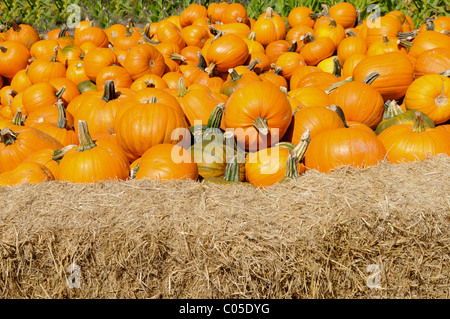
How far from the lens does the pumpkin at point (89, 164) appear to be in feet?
8.82

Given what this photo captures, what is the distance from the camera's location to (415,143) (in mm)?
2943

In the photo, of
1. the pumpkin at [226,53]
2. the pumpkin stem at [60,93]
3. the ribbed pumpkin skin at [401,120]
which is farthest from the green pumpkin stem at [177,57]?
the ribbed pumpkin skin at [401,120]

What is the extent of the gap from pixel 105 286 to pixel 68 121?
2.32m

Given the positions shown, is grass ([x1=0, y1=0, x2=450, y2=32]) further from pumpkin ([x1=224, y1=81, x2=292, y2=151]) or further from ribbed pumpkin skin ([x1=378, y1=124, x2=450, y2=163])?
pumpkin ([x1=224, y1=81, x2=292, y2=151])

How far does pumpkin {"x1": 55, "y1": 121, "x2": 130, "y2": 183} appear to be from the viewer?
269 cm

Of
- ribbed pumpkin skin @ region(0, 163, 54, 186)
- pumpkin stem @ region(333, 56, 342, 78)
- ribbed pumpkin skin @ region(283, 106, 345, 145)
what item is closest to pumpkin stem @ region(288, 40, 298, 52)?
pumpkin stem @ region(333, 56, 342, 78)

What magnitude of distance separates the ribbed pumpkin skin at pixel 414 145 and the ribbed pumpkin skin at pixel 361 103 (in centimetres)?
53

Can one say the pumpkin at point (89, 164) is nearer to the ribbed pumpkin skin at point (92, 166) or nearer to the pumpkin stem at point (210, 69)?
the ribbed pumpkin skin at point (92, 166)

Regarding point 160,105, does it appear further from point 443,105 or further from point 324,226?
point 443,105

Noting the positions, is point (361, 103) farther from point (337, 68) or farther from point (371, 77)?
point (337, 68)

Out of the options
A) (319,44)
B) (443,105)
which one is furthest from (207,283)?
(319,44)

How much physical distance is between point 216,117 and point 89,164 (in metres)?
1.17

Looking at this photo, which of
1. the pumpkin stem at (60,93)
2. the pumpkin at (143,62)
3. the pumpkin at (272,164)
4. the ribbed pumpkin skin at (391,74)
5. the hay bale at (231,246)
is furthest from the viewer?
the pumpkin at (143,62)

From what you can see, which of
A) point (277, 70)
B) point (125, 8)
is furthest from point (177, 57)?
point (125, 8)
